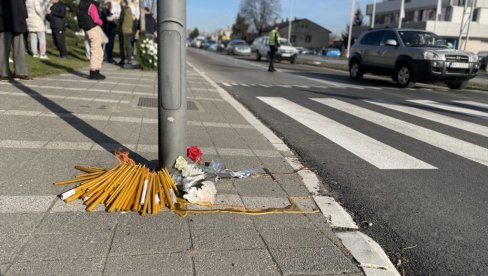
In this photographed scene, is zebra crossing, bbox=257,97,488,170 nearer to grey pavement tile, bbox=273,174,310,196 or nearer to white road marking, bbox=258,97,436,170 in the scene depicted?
white road marking, bbox=258,97,436,170

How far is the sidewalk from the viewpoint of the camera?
8.33 feet

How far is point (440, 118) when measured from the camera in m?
8.09

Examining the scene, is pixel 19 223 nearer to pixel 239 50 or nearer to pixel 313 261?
pixel 313 261

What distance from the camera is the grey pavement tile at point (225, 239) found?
109 inches

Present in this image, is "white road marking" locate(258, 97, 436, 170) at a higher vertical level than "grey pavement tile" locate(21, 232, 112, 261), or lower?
higher

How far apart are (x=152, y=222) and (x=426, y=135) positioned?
4.97 m

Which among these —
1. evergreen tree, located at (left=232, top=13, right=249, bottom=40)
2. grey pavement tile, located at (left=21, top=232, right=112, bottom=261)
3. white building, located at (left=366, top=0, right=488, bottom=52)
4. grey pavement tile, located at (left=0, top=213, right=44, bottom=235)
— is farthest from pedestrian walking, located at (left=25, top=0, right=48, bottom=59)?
evergreen tree, located at (left=232, top=13, right=249, bottom=40)

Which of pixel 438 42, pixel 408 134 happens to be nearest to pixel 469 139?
pixel 408 134

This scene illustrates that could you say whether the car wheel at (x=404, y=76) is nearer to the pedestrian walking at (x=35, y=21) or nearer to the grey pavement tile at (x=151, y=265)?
the pedestrian walking at (x=35, y=21)

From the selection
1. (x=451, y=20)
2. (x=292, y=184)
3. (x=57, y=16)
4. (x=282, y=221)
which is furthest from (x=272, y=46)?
(x=451, y=20)

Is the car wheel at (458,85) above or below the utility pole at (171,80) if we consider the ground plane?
below

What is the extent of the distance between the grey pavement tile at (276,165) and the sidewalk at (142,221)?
1cm

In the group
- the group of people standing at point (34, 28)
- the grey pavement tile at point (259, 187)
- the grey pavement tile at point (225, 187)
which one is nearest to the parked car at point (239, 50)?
the group of people standing at point (34, 28)

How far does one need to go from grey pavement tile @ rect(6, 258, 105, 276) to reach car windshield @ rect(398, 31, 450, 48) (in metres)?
13.6
